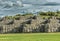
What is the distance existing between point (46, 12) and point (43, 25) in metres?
54.9

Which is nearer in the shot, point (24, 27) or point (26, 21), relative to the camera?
point (24, 27)

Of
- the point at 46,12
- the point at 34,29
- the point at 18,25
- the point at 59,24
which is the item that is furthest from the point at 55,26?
the point at 46,12

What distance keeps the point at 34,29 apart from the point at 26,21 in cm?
983

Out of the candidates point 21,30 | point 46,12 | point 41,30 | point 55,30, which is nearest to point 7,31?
point 21,30

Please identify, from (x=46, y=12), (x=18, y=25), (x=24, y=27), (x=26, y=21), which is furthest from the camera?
(x=46, y=12)

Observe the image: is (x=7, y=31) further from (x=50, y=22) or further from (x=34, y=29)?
(x=50, y=22)

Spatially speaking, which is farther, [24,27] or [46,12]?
[46,12]

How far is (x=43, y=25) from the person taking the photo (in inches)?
2650

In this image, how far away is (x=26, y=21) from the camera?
7669 cm

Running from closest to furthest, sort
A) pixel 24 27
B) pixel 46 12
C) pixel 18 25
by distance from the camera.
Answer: pixel 24 27
pixel 18 25
pixel 46 12

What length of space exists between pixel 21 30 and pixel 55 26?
10402 mm

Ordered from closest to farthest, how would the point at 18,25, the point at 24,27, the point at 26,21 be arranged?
the point at 24,27 < the point at 18,25 < the point at 26,21

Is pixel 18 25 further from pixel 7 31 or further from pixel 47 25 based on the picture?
pixel 47 25

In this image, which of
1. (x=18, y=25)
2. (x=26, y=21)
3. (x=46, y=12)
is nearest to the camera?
(x=18, y=25)
